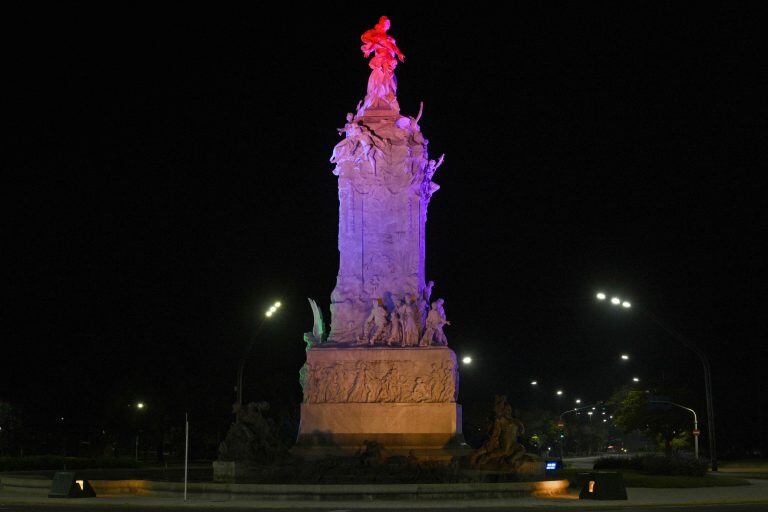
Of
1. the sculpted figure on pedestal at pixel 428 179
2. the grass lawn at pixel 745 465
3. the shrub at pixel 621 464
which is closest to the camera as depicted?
the sculpted figure on pedestal at pixel 428 179

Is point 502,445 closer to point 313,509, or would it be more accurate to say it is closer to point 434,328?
point 434,328

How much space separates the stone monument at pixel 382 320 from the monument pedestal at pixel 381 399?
34 mm

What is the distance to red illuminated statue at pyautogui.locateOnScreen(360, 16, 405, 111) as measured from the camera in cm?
3709

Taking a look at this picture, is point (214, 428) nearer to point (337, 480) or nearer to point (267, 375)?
point (267, 375)

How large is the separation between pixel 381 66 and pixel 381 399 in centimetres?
1330

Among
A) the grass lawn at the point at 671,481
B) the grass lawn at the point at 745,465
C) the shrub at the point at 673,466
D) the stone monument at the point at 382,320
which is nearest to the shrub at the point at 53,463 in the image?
the stone monument at the point at 382,320

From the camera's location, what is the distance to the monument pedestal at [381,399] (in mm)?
32281

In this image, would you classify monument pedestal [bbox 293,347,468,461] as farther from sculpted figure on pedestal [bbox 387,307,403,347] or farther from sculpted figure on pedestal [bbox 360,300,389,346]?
sculpted figure on pedestal [bbox 360,300,389,346]

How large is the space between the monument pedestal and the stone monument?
34 millimetres

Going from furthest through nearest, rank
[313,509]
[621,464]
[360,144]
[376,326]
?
1. [621,464]
2. [360,144]
3. [376,326]
4. [313,509]

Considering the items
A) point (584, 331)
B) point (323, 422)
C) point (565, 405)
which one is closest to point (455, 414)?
point (323, 422)

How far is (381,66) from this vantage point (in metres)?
37.5

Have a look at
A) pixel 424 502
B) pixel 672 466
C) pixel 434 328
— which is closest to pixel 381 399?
pixel 434 328

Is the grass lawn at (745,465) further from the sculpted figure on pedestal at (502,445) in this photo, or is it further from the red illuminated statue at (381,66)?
the red illuminated statue at (381,66)
